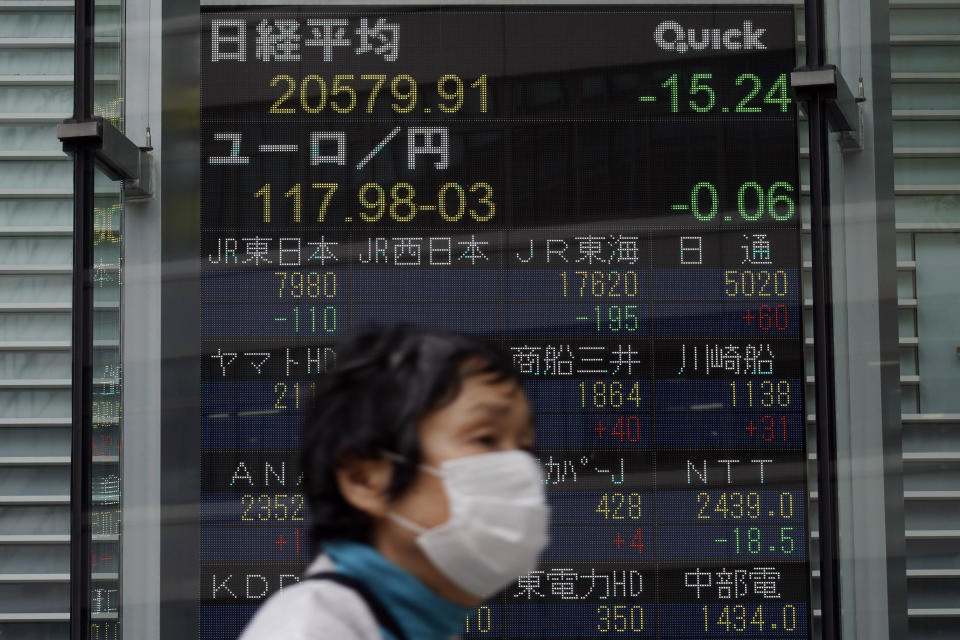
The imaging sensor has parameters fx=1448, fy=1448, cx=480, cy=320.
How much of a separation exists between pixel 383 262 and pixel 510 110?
576mm

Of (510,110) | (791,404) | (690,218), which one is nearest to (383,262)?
(510,110)

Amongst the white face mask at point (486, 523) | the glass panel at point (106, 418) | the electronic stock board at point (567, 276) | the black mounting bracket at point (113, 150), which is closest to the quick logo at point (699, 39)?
the electronic stock board at point (567, 276)

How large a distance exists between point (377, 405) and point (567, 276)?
3134 millimetres

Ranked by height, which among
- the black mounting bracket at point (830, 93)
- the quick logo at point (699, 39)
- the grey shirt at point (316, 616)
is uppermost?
the quick logo at point (699, 39)

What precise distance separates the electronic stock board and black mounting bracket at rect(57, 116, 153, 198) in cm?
27

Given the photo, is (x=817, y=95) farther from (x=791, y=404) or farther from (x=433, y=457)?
(x=433, y=457)

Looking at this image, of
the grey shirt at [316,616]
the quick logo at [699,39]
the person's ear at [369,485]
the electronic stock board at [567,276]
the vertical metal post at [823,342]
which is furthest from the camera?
the quick logo at [699,39]

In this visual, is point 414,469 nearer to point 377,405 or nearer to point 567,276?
point 377,405

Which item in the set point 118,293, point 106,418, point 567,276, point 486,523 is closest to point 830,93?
point 567,276

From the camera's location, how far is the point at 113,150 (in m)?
4.29

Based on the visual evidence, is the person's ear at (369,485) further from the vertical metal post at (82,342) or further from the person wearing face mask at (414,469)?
the vertical metal post at (82,342)

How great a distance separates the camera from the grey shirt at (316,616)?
37.1 inches

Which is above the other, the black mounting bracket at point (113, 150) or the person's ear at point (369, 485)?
the black mounting bracket at point (113, 150)

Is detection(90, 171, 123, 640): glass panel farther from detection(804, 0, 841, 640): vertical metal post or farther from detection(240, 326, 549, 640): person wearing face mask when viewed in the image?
detection(240, 326, 549, 640): person wearing face mask
